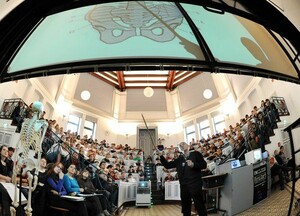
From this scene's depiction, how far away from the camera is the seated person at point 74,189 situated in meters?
2.58

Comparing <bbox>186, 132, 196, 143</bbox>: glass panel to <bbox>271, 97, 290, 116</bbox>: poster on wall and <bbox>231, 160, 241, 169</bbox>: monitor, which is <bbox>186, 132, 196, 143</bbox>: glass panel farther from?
<bbox>271, 97, 290, 116</bbox>: poster on wall

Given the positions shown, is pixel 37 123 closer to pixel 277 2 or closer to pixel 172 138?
pixel 277 2

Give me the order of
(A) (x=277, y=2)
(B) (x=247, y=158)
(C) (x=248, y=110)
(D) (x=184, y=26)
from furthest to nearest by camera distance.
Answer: (C) (x=248, y=110), (B) (x=247, y=158), (D) (x=184, y=26), (A) (x=277, y=2)

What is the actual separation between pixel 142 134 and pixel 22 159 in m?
8.74

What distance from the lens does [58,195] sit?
2123 mm

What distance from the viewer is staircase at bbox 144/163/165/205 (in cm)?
605

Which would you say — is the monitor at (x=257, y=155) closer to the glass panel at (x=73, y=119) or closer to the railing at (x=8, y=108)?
the railing at (x=8, y=108)

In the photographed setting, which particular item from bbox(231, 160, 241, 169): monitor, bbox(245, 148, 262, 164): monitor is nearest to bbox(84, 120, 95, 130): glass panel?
bbox(231, 160, 241, 169): monitor

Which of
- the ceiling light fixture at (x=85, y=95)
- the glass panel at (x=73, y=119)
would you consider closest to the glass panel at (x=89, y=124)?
the glass panel at (x=73, y=119)

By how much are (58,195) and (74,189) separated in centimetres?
54

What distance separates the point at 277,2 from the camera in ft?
3.45

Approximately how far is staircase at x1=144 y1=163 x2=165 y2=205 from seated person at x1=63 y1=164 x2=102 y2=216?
3.33 meters

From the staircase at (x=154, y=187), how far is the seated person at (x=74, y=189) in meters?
3.33

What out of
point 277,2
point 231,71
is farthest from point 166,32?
point 277,2
